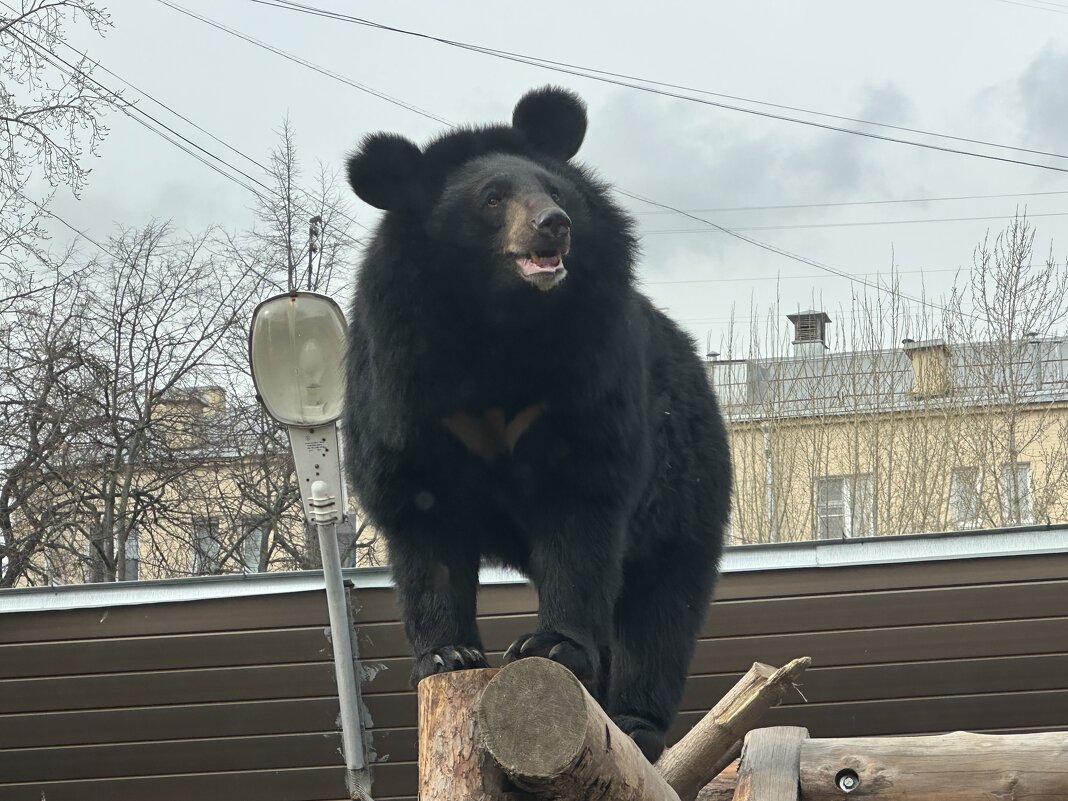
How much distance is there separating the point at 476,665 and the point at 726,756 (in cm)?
110

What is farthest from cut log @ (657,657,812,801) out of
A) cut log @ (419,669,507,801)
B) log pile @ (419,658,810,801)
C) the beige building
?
the beige building

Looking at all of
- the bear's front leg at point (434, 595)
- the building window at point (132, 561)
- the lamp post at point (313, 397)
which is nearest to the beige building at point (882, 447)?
the lamp post at point (313, 397)

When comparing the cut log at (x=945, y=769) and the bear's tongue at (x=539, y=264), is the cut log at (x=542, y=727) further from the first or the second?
the bear's tongue at (x=539, y=264)

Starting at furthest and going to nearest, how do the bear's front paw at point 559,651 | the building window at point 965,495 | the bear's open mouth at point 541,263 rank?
1. the building window at point 965,495
2. the bear's open mouth at point 541,263
3. the bear's front paw at point 559,651

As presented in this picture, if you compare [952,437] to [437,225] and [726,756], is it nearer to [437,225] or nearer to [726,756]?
[726,756]

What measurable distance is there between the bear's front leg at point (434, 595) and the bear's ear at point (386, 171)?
3.26 ft

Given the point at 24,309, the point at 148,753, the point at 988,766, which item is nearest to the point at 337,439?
the point at 148,753

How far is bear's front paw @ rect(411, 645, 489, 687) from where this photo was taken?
3.32m

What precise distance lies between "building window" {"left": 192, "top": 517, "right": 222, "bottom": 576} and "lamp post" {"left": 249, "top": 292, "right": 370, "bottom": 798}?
26.7ft

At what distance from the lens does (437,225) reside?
12.1 feet

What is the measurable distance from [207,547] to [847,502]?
749 centimetres

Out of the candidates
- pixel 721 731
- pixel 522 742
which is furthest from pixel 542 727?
pixel 721 731

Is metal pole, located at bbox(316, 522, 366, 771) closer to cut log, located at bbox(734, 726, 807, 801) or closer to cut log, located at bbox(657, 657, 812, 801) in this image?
cut log, located at bbox(657, 657, 812, 801)

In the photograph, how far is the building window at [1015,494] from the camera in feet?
38.1
